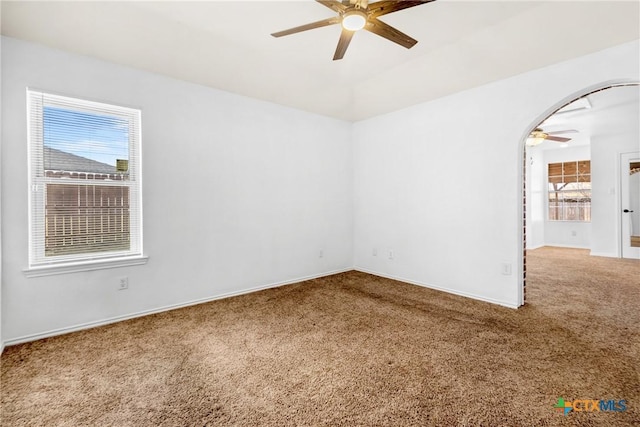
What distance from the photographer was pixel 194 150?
3396 millimetres

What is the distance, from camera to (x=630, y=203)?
5.93 m

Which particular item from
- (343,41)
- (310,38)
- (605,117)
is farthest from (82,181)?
(605,117)

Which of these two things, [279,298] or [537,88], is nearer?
[537,88]

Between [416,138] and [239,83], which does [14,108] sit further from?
[416,138]

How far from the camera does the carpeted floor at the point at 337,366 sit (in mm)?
1634

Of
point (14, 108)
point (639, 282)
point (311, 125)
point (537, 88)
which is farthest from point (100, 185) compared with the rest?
point (639, 282)

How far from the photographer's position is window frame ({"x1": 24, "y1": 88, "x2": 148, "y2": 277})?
255 cm

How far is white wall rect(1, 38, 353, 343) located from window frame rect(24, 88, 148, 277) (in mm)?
56

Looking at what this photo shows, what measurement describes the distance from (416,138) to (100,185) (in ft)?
12.6

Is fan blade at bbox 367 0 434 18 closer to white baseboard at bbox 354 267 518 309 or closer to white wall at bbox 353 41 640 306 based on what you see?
white wall at bbox 353 41 640 306

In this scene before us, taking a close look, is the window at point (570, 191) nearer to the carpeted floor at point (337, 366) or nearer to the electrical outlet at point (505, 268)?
the carpeted floor at point (337, 366)

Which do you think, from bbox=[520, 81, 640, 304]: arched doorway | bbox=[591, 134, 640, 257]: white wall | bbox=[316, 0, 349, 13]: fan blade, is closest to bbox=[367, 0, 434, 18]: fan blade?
bbox=[316, 0, 349, 13]: fan blade

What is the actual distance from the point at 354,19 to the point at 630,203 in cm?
728

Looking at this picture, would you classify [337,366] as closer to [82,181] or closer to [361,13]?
[361,13]
